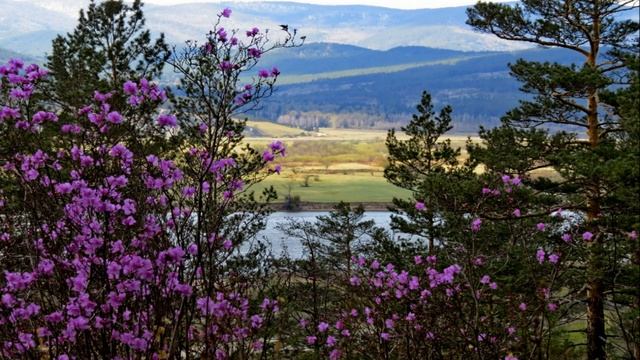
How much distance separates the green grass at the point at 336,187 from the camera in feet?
348

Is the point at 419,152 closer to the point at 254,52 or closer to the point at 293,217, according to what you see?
the point at 254,52

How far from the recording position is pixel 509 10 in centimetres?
1560

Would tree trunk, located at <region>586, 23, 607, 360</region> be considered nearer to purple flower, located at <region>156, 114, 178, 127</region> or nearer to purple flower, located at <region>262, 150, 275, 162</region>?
purple flower, located at <region>262, 150, 275, 162</region>

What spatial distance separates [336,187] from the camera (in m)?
117

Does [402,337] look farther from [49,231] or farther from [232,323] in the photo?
[49,231]

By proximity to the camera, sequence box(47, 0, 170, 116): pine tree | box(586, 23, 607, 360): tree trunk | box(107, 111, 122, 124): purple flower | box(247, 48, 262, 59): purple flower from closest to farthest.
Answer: box(107, 111, 122, 124): purple flower, box(247, 48, 262, 59): purple flower, box(586, 23, 607, 360): tree trunk, box(47, 0, 170, 116): pine tree

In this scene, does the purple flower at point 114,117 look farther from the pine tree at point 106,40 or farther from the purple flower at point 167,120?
the pine tree at point 106,40

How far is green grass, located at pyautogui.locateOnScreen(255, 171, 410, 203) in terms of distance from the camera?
106062 millimetres

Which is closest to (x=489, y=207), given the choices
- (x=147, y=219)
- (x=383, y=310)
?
(x=383, y=310)

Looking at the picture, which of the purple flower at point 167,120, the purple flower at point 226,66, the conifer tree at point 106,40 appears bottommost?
the purple flower at point 167,120

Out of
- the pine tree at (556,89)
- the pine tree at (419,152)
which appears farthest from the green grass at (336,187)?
the pine tree at (556,89)

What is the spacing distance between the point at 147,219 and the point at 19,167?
0.85m

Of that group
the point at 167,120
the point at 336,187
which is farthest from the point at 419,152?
the point at 336,187

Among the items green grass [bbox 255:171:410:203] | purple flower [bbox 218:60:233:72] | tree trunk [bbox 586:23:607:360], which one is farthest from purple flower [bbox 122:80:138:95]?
green grass [bbox 255:171:410:203]
